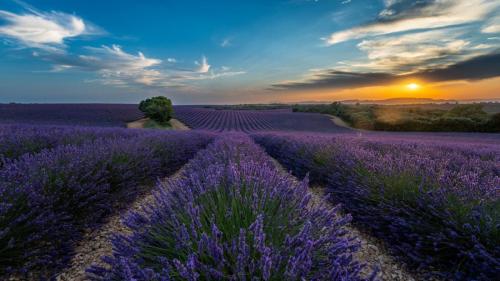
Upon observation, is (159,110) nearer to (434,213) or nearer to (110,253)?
(110,253)

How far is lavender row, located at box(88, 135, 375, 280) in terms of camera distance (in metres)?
1.02

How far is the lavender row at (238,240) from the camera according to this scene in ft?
3.33

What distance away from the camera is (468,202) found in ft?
6.81

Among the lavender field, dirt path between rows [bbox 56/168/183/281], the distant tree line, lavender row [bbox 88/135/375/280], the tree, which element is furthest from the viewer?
the tree

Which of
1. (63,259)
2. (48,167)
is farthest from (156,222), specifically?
(48,167)

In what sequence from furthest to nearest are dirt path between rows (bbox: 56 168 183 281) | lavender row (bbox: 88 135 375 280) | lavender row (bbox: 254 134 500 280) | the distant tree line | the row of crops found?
the row of crops, the distant tree line, dirt path between rows (bbox: 56 168 183 281), lavender row (bbox: 254 134 500 280), lavender row (bbox: 88 135 375 280)

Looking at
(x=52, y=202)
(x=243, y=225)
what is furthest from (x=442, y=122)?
(x=52, y=202)

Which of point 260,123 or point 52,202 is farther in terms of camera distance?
point 260,123

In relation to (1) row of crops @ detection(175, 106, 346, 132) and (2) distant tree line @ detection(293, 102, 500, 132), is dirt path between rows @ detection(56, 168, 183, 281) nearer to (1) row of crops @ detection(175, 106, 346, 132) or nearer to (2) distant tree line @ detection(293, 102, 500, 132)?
(1) row of crops @ detection(175, 106, 346, 132)

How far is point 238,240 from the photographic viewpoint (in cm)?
129

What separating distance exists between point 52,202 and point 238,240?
1.90 meters

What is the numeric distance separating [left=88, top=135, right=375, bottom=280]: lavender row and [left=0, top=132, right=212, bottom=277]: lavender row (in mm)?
798

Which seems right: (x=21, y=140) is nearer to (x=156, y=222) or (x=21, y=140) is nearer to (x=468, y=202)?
(x=156, y=222)

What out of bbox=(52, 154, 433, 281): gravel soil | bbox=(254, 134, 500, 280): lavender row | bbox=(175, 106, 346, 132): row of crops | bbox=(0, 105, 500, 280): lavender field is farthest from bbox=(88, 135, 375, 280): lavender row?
bbox=(175, 106, 346, 132): row of crops
